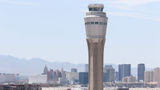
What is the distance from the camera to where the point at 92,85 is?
558ft

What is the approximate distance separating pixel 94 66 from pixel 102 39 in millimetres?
9140

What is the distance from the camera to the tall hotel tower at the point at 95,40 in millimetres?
170125

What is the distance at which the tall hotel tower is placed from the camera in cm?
17012

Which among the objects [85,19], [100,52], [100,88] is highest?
[85,19]

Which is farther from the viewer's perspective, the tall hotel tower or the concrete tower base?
the tall hotel tower

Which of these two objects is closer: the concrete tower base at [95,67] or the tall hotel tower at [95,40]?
the concrete tower base at [95,67]

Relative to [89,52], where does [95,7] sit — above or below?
above

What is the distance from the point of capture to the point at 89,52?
6752 inches

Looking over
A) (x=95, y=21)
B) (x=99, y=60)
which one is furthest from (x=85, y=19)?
(x=99, y=60)

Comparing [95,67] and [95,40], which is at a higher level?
[95,40]

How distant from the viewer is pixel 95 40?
567 feet

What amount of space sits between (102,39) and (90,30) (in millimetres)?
5011

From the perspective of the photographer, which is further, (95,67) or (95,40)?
(95,40)

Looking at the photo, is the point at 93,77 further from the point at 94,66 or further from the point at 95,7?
the point at 95,7
